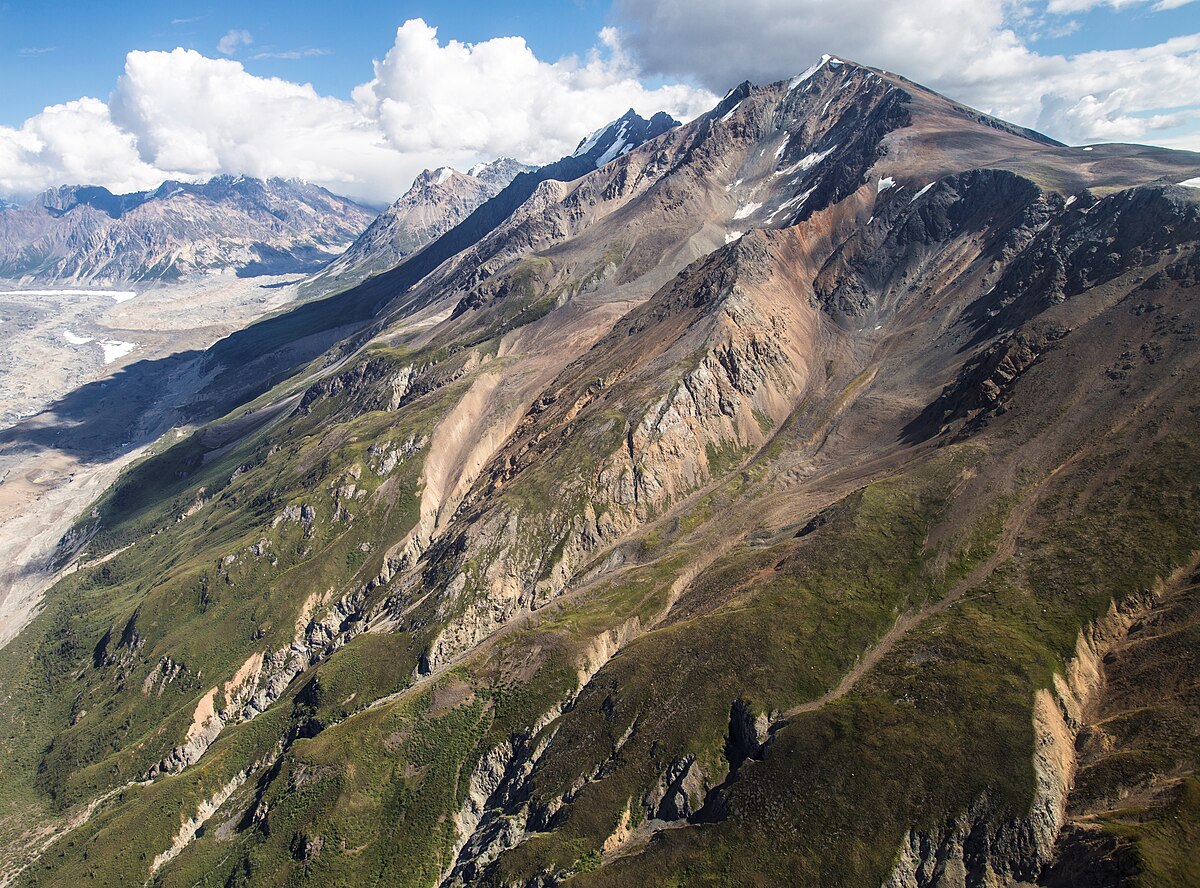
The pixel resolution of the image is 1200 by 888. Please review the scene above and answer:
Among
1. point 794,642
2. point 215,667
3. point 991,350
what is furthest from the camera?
point 215,667

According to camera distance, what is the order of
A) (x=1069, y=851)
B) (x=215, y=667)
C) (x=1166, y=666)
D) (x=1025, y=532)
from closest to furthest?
(x=1069, y=851), (x=1166, y=666), (x=1025, y=532), (x=215, y=667)

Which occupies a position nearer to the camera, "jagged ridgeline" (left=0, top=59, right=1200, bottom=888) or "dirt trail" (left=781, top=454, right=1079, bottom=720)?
"jagged ridgeline" (left=0, top=59, right=1200, bottom=888)

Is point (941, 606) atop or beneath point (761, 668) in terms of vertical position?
beneath

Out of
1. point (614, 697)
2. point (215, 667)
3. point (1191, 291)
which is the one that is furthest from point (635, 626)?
point (1191, 291)

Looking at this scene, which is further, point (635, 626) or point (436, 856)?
point (635, 626)

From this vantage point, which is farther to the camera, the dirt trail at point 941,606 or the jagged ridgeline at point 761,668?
the dirt trail at point 941,606

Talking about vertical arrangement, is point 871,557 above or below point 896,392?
below

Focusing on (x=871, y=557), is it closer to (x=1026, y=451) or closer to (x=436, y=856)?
(x=1026, y=451)

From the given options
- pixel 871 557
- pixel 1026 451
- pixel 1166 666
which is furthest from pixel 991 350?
pixel 1166 666

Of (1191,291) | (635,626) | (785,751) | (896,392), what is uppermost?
(896,392)

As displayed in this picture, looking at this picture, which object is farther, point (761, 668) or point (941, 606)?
point (941, 606)
